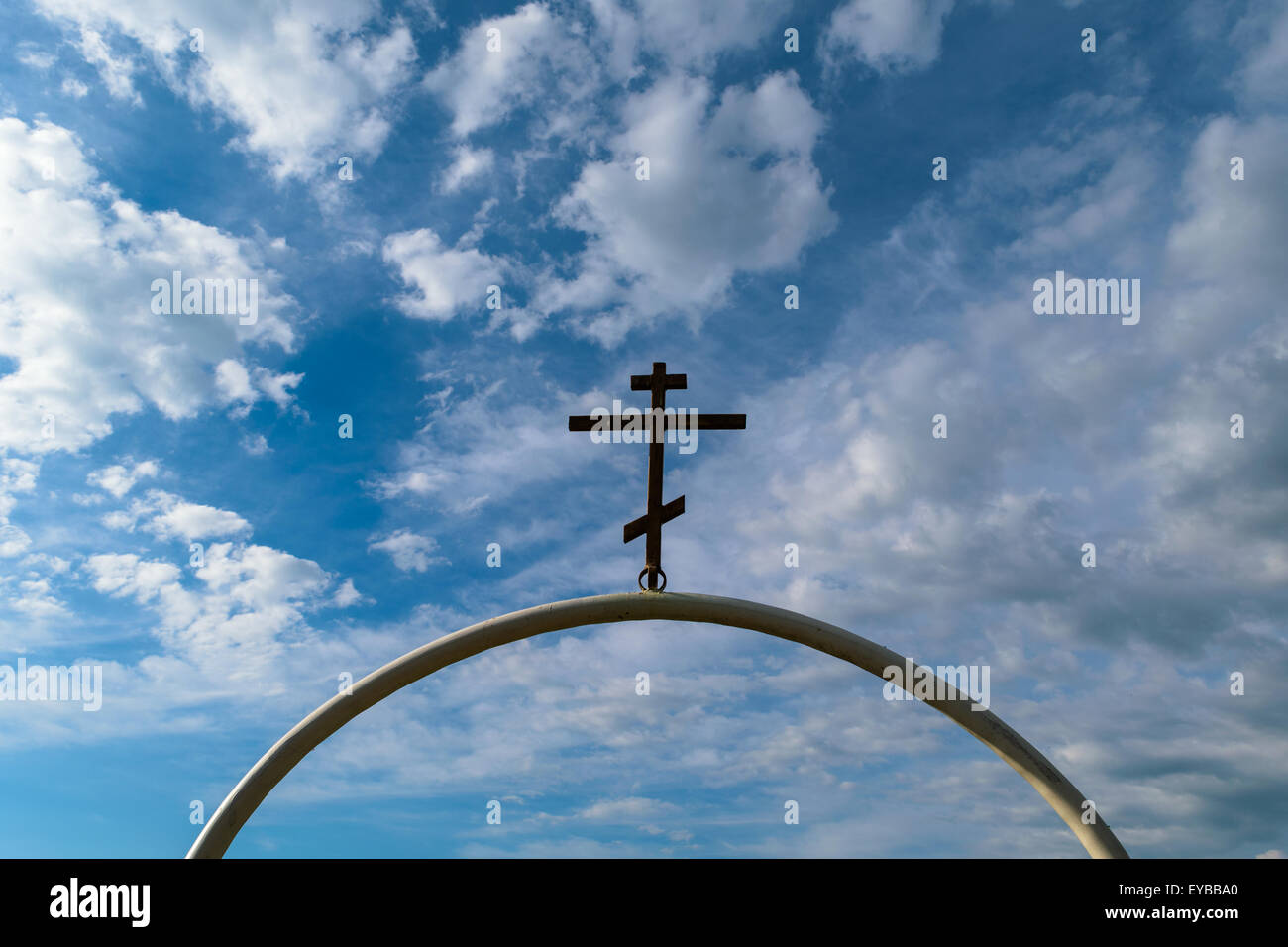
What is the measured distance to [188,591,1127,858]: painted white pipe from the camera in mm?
9906

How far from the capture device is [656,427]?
36.9 feet

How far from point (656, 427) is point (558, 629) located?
2.79 m

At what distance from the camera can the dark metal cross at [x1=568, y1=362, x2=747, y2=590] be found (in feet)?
36.2

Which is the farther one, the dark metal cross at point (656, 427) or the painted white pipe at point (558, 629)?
the dark metal cross at point (656, 427)

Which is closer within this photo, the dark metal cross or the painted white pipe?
the painted white pipe

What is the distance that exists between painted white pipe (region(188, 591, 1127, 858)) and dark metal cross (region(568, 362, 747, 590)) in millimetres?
629

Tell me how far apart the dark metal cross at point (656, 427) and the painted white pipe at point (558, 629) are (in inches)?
24.8

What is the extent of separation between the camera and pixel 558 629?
10.5m

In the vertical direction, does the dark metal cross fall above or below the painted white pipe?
above

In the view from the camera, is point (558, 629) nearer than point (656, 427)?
Yes

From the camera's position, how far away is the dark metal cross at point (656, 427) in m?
11.0

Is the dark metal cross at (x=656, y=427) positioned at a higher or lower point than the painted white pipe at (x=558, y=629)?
higher

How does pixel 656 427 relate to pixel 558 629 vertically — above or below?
above
